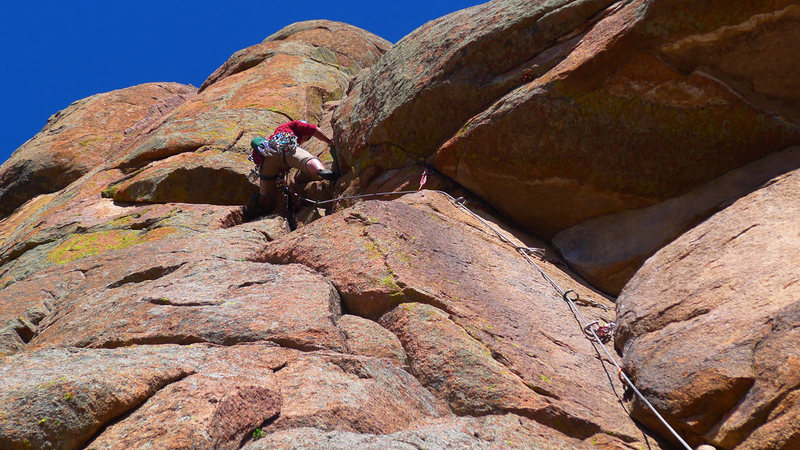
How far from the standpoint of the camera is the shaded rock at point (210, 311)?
241 inches

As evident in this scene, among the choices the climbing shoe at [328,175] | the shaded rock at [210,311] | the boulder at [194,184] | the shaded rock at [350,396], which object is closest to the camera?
the shaded rock at [350,396]

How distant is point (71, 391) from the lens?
4672mm

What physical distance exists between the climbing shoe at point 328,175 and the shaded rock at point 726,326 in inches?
254

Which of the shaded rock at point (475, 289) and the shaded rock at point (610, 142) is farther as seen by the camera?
the shaded rock at point (610, 142)

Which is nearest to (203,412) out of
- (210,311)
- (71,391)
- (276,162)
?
(71,391)

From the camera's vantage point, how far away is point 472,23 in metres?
11.3

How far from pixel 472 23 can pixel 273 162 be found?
14.9ft

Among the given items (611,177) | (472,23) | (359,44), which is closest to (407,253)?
(611,177)

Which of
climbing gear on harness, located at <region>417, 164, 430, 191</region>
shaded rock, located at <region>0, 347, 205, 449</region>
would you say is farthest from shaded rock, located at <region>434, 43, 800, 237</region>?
shaded rock, located at <region>0, 347, 205, 449</region>

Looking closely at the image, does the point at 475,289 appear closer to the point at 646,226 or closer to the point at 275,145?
the point at 646,226

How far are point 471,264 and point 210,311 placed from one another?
319 centimetres

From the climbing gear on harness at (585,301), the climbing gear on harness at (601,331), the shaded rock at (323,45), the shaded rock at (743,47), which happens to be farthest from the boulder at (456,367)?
the shaded rock at (323,45)

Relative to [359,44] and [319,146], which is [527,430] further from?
[359,44]

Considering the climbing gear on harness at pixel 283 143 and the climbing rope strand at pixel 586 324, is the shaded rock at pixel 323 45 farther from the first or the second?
the climbing rope strand at pixel 586 324
